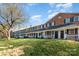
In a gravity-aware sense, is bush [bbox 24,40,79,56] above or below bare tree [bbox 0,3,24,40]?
below

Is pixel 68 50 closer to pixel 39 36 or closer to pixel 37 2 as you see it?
pixel 39 36

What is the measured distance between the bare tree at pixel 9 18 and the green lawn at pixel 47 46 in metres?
0.26

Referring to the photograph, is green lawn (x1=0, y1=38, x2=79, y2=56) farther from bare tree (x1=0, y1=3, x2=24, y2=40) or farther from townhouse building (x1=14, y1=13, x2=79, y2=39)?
bare tree (x1=0, y1=3, x2=24, y2=40)

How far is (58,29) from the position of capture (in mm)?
6422

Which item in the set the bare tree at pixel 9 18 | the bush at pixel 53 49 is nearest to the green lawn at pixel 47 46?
the bush at pixel 53 49

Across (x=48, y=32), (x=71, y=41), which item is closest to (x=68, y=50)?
(x=71, y=41)

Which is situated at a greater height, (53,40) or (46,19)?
(46,19)

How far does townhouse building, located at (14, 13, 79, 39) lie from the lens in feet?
20.5

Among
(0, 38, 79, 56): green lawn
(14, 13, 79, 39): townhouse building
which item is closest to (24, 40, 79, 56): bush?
(0, 38, 79, 56): green lawn

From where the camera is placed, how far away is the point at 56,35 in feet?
21.0

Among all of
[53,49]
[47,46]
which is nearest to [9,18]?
[47,46]

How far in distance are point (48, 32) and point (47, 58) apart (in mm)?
664

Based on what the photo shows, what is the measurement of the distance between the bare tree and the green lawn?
0.26 meters

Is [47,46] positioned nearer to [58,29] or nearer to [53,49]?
[53,49]
